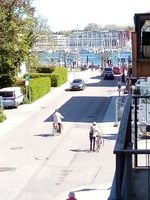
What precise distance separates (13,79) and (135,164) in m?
41.0

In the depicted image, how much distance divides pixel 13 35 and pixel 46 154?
62.9 feet

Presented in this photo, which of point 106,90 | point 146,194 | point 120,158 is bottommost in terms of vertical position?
point 106,90

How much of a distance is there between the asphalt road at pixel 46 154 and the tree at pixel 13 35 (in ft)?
15.6

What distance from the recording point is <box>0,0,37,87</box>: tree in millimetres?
40938

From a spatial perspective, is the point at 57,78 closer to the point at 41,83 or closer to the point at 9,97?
the point at 41,83

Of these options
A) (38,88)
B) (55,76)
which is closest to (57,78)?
(55,76)

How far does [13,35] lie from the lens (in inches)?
1661

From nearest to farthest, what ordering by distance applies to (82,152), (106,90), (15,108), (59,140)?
(82,152), (59,140), (15,108), (106,90)

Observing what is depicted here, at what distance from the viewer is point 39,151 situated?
1000 inches

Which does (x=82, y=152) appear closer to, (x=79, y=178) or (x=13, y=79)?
(x=79, y=178)

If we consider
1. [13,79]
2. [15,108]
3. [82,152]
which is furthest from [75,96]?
[82,152]

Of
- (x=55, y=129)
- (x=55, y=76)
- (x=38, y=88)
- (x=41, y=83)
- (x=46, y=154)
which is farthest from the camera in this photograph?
(x=55, y=76)

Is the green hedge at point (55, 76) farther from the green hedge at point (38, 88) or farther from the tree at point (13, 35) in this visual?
the tree at point (13, 35)

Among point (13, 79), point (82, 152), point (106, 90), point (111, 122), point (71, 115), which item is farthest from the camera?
point (106, 90)
